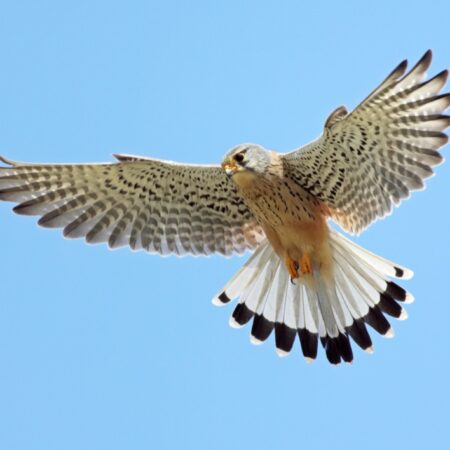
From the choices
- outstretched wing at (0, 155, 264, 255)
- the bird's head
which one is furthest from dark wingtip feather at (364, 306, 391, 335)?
the bird's head

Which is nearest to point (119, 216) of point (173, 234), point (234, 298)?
point (173, 234)

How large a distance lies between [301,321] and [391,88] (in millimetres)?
2266

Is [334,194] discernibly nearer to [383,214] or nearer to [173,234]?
[383,214]

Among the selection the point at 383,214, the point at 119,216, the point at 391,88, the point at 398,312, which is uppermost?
the point at 119,216

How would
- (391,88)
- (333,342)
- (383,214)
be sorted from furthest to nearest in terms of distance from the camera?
(333,342) < (383,214) < (391,88)

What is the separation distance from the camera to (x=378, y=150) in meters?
7.74

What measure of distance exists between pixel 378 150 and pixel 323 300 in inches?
58.3

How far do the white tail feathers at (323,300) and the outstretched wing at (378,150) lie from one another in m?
0.43

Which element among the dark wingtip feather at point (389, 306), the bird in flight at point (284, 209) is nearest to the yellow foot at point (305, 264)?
the bird in flight at point (284, 209)

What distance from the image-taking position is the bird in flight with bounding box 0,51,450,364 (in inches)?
303

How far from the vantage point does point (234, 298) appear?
8797 millimetres

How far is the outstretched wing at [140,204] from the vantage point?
27.8 ft

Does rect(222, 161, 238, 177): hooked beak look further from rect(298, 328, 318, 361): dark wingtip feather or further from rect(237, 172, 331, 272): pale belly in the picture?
rect(298, 328, 318, 361): dark wingtip feather

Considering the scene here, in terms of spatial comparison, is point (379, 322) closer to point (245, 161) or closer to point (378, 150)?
point (378, 150)
